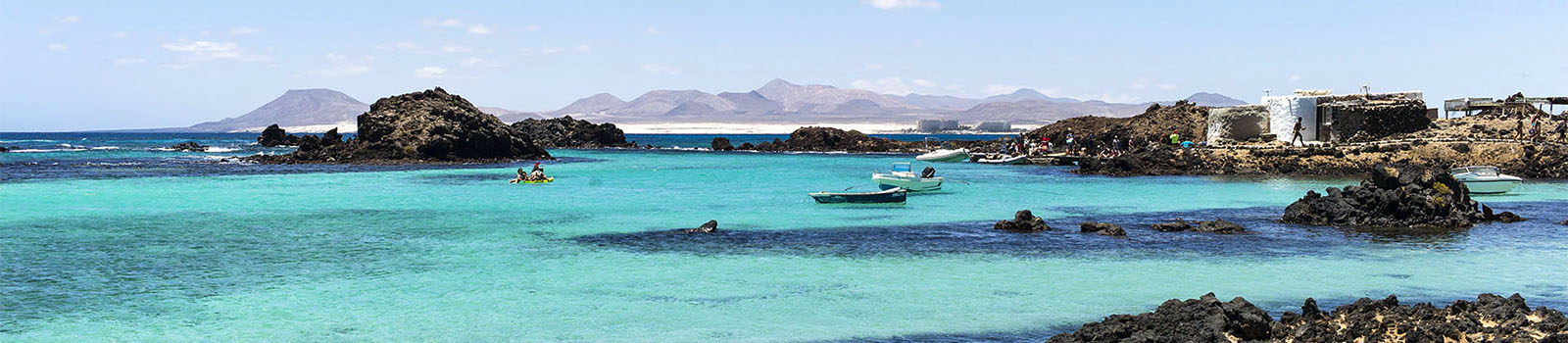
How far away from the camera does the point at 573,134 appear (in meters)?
107

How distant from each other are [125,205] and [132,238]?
988 centimetres

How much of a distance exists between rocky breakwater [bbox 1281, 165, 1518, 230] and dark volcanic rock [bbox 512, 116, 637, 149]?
84482 mm

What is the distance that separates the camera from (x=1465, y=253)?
19.1 meters

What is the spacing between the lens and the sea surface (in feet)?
43.6

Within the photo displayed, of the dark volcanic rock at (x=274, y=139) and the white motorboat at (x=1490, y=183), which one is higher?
the dark volcanic rock at (x=274, y=139)

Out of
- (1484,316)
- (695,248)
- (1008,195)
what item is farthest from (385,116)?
(1484,316)

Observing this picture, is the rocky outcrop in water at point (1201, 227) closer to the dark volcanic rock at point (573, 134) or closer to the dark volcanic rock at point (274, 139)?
the dark volcanic rock at point (573, 134)

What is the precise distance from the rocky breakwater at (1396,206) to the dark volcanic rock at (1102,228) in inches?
181

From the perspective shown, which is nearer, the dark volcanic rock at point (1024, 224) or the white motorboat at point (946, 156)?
the dark volcanic rock at point (1024, 224)

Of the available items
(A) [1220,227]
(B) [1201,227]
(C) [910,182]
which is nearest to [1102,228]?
(B) [1201,227]

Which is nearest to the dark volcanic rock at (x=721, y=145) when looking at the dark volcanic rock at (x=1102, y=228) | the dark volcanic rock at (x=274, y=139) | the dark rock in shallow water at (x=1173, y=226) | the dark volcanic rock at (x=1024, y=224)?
the dark volcanic rock at (x=274, y=139)

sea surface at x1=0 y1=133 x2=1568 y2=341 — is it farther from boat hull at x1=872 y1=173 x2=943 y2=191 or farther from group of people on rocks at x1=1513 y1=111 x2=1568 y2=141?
group of people on rocks at x1=1513 y1=111 x2=1568 y2=141

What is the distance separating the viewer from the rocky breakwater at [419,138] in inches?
2375

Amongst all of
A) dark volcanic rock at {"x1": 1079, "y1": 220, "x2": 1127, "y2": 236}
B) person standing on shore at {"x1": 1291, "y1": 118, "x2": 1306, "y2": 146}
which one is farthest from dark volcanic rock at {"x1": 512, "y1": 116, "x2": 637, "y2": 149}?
dark volcanic rock at {"x1": 1079, "y1": 220, "x2": 1127, "y2": 236}
